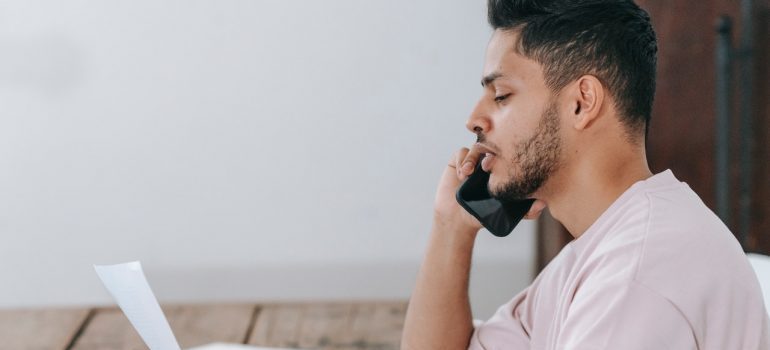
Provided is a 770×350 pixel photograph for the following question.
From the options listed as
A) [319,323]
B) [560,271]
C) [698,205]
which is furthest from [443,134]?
[698,205]

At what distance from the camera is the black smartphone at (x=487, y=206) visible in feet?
4.44

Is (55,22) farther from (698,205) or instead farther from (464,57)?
(698,205)

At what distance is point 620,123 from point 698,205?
128 millimetres

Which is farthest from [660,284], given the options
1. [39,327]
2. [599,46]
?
[39,327]

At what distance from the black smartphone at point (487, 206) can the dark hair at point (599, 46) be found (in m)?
0.30

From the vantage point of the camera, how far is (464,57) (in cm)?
241

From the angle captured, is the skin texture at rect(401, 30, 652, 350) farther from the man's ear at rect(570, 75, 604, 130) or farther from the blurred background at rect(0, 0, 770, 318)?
the blurred background at rect(0, 0, 770, 318)

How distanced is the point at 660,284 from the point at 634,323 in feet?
0.15

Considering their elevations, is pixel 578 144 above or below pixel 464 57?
above

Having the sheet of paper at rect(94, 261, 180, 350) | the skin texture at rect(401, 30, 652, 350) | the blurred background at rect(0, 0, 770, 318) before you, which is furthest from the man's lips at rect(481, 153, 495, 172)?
the blurred background at rect(0, 0, 770, 318)

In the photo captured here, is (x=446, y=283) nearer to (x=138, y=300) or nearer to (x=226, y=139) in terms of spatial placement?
(x=138, y=300)

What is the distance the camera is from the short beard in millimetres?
1066

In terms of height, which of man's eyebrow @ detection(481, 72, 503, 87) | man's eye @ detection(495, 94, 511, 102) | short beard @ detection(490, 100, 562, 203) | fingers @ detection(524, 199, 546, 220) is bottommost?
fingers @ detection(524, 199, 546, 220)

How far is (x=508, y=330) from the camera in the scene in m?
1.30
